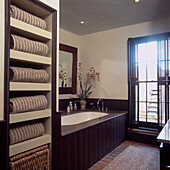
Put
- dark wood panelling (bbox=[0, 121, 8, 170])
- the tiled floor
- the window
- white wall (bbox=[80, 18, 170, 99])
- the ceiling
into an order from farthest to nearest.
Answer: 1. white wall (bbox=[80, 18, 170, 99])
2. the window
3. the ceiling
4. the tiled floor
5. dark wood panelling (bbox=[0, 121, 8, 170])

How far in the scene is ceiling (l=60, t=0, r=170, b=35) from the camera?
280 cm

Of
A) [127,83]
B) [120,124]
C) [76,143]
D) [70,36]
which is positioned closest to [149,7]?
[127,83]

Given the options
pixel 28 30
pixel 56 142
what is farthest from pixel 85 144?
pixel 28 30

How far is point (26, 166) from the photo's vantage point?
152 cm

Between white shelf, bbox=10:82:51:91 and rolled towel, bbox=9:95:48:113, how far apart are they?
94 mm

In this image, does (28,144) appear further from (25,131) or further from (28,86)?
(28,86)

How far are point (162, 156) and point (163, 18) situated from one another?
2945mm

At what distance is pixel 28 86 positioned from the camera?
62.2 inches

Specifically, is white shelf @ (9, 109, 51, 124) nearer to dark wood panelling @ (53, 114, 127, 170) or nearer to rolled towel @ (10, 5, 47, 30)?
dark wood panelling @ (53, 114, 127, 170)

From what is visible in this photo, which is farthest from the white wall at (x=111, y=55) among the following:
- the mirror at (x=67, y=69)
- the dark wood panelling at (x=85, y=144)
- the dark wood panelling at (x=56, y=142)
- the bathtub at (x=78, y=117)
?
the dark wood panelling at (x=56, y=142)

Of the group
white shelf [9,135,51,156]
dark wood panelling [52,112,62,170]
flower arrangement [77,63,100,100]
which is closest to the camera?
white shelf [9,135,51,156]

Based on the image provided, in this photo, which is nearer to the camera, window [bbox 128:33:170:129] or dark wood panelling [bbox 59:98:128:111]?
window [bbox 128:33:170:129]

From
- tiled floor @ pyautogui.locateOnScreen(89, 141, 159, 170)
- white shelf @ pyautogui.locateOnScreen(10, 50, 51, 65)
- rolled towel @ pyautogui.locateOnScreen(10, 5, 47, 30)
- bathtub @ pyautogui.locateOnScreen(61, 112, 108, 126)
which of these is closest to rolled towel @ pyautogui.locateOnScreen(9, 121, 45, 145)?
white shelf @ pyautogui.locateOnScreen(10, 50, 51, 65)

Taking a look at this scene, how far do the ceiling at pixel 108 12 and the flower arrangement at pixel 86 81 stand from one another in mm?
1143
